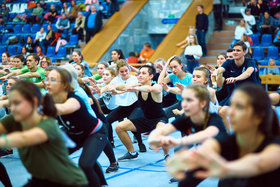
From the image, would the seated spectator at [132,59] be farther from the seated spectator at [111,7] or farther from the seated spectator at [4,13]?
the seated spectator at [4,13]

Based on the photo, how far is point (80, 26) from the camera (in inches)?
687

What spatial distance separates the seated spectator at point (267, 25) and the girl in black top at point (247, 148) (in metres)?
12.3

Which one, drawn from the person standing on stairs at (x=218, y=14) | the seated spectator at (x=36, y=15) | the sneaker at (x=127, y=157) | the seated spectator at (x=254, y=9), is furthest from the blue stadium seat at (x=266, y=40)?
the seated spectator at (x=36, y=15)

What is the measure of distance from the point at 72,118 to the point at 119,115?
10.0 ft

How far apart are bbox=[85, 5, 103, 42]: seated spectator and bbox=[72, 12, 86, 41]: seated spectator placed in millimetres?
275

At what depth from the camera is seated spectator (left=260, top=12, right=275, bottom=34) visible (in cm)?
1447

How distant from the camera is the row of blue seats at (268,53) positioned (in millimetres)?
13938

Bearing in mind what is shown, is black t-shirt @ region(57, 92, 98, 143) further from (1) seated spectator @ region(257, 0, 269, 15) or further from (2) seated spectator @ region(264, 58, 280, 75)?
(1) seated spectator @ region(257, 0, 269, 15)

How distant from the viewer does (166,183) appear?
18.3ft

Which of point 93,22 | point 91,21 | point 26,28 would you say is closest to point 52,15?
point 26,28

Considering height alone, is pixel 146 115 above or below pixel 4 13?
below

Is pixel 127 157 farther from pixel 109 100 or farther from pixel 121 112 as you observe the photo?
pixel 109 100

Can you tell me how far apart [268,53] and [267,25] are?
1.08 m

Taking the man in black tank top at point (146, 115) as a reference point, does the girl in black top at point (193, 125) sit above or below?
above
